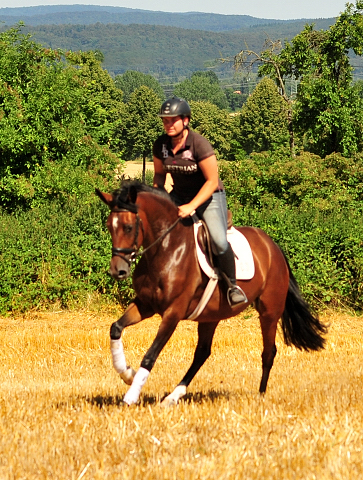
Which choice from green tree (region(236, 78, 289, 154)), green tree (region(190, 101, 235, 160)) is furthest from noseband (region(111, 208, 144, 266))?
green tree (region(190, 101, 235, 160))

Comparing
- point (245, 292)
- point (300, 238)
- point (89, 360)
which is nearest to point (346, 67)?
point (300, 238)

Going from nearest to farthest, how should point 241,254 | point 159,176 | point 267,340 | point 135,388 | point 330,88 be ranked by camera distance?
point 135,388, point 159,176, point 241,254, point 267,340, point 330,88

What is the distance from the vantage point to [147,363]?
6.89 metres

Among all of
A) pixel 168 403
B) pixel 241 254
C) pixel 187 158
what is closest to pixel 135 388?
pixel 168 403

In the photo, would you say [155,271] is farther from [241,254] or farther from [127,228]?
[241,254]

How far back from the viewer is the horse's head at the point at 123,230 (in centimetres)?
645

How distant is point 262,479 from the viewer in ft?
16.2

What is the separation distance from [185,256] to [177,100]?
5.01 feet

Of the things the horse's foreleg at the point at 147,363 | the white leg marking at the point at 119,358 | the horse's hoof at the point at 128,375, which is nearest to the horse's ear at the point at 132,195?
the horse's foreleg at the point at 147,363

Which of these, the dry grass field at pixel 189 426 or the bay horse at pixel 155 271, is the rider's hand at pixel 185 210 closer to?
the bay horse at pixel 155 271

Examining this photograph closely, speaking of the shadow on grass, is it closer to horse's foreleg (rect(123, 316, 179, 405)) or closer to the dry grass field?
the dry grass field

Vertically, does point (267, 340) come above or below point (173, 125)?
below

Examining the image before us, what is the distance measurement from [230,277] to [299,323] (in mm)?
2267

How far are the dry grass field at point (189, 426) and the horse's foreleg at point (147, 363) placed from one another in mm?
111
